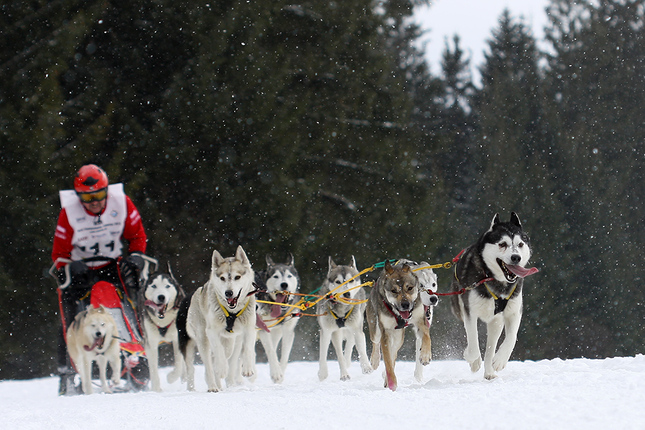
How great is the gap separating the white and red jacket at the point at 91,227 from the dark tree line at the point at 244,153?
527cm

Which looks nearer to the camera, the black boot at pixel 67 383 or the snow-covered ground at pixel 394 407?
the snow-covered ground at pixel 394 407

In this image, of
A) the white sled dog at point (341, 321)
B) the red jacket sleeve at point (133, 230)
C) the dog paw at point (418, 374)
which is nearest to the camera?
the dog paw at point (418, 374)

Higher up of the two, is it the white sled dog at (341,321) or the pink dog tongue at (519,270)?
the pink dog tongue at (519,270)

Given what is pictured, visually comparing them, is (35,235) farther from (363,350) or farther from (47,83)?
(363,350)

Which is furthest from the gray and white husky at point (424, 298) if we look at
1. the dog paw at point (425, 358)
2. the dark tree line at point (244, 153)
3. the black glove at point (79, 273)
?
the dark tree line at point (244, 153)

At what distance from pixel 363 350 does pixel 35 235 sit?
634cm

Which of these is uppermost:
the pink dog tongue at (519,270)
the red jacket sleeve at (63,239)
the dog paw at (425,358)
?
the red jacket sleeve at (63,239)

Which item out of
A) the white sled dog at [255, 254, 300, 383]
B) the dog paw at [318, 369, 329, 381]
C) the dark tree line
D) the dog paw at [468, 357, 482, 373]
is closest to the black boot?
the white sled dog at [255, 254, 300, 383]

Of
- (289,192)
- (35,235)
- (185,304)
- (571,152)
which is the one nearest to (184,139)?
(289,192)

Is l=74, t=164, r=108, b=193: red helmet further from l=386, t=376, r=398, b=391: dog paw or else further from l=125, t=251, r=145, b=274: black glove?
l=386, t=376, r=398, b=391: dog paw

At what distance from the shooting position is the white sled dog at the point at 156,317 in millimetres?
6070

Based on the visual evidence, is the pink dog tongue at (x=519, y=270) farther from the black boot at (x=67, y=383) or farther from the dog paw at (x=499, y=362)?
the black boot at (x=67, y=383)

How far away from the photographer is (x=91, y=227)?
19.8 feet

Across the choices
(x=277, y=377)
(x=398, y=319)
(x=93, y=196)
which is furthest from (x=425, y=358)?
(x=93, y=196)
